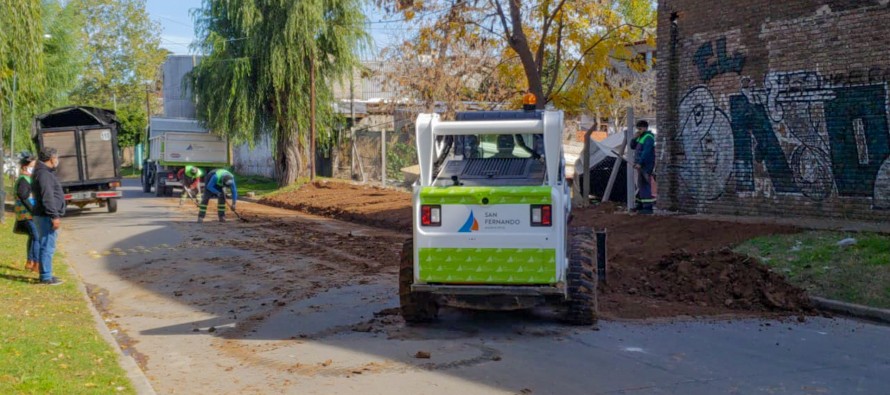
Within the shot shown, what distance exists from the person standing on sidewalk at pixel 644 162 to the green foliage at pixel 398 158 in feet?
61.9

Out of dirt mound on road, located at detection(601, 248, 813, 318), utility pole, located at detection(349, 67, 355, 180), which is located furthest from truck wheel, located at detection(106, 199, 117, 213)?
dirt mound on road, located at detection(601, 248, 813, 318)

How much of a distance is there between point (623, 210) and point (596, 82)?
17.1 ft

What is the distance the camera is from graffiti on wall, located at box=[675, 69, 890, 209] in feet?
46.9

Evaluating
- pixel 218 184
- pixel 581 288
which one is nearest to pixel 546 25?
pixel 218 184

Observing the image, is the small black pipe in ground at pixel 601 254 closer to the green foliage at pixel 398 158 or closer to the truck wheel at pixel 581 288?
the truck wheel at pixel 581 288

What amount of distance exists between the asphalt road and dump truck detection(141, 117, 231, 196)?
21.6 meters

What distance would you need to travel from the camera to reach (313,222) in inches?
901

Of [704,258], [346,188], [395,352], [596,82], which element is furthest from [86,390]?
[346,188]

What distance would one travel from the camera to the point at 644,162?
56.3ft

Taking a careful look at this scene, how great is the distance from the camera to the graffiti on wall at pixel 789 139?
14281mm

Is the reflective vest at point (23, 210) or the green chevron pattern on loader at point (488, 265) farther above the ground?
the reflective vest at point (23, 210)

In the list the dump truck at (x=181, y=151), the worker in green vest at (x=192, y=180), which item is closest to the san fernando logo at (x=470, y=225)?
the worker in green vest at (x=192, y=180)

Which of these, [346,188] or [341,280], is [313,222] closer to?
[346,188]

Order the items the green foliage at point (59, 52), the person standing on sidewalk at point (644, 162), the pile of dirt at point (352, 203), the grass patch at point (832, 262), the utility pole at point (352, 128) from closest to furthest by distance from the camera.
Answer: the grass patch at point (832, 262), the person standing on sidewalk at point (644, 162), the pile of dirt at point (352, 203), the green foliage at point (59, 52), the utility pole at point (352, 128)
